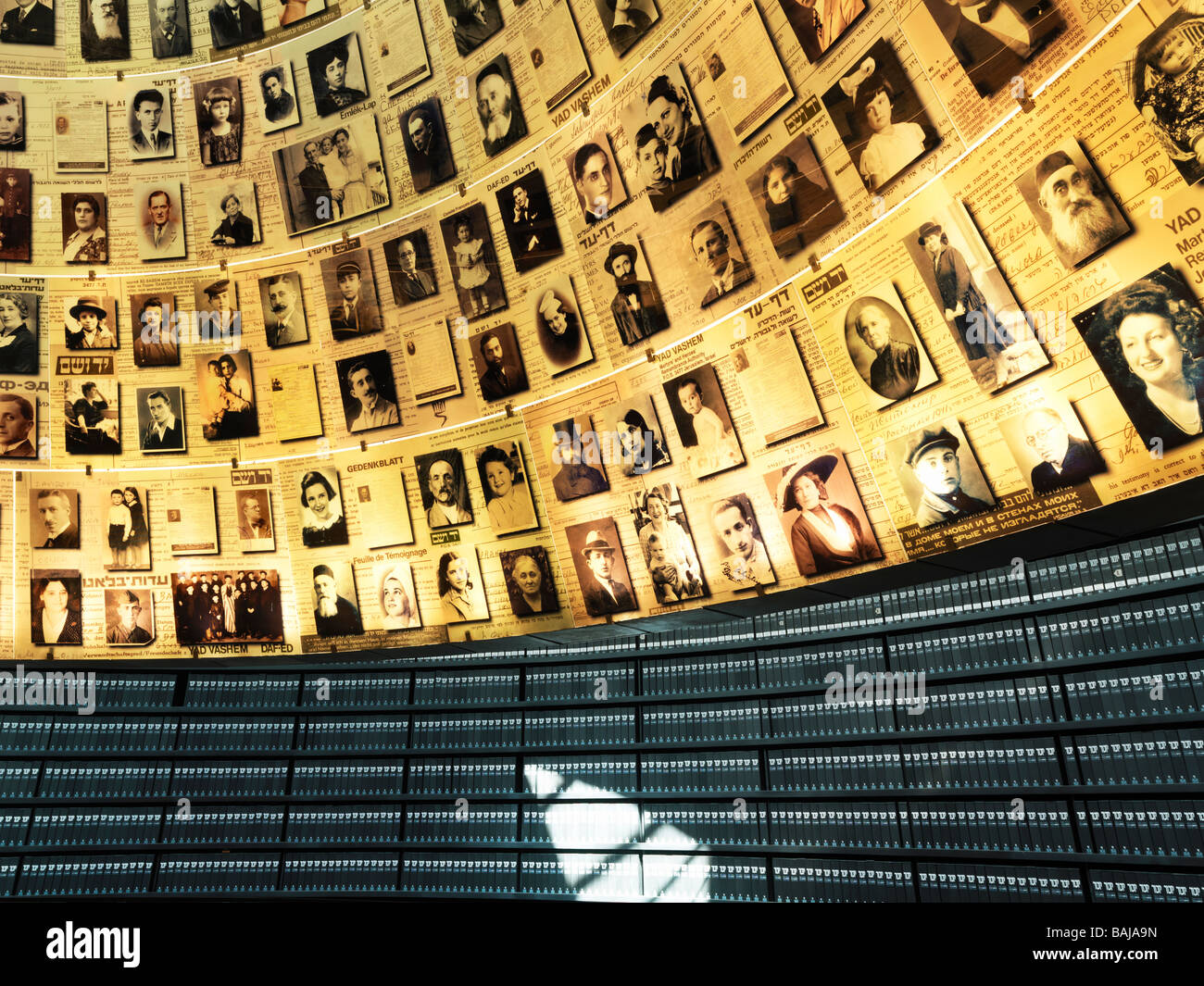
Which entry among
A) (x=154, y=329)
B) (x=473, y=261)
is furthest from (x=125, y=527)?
(x=473, y=261)

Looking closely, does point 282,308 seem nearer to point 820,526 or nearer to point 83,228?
point 83,228

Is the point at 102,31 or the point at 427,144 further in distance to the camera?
the point at 102,31

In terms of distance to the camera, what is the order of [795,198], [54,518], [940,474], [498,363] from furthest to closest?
[54,518] → [498,363] → [795,198] → [940,474]

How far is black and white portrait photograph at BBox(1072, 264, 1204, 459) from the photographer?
9.74 ft

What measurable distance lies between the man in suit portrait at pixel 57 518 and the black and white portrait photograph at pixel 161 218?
1.79 meters

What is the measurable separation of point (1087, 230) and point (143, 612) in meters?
6.06

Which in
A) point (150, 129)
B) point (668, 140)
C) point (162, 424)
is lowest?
point (668, 140)

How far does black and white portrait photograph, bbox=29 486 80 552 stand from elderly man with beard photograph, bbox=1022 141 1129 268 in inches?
242

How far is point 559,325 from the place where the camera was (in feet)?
16.8

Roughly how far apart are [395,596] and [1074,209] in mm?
4345

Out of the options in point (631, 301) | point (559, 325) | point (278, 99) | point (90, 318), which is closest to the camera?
point (631, 301)

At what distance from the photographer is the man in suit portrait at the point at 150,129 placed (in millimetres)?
6059

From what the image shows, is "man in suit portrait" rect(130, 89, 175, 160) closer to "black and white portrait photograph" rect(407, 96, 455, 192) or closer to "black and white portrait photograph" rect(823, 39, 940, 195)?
"black and white portrait photograph" rect(407, 96, 455, 192)

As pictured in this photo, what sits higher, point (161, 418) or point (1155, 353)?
point (161, 418)
